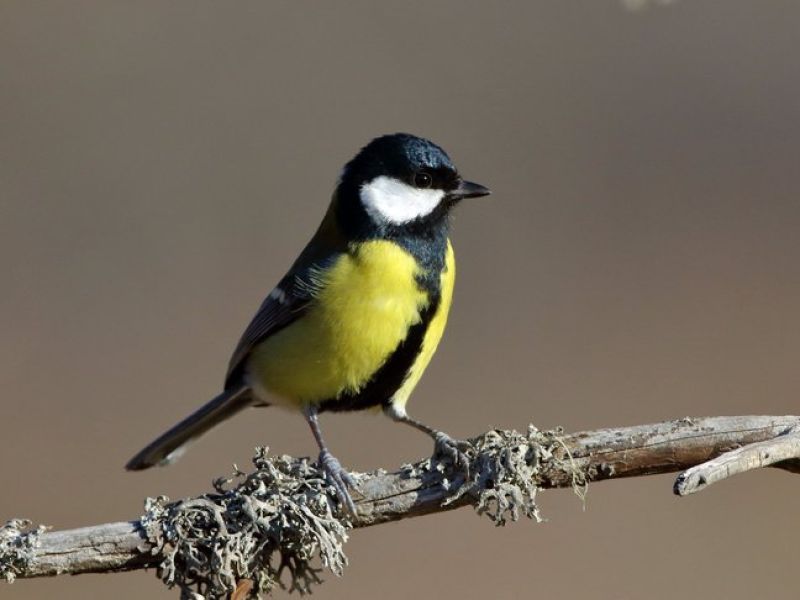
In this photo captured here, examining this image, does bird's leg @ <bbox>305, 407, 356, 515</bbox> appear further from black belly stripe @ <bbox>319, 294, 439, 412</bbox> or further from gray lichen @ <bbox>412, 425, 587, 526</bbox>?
black belly stripe @ <bbox>319, 294, 439, 412</bbox>

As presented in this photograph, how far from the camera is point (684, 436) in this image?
2.70m

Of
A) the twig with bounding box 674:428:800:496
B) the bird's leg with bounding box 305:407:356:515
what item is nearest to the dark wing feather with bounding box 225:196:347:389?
the bird's leg with bounding box 305:407:356:515

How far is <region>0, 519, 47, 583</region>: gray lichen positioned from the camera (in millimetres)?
Answer: 2541

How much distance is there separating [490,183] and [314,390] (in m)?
3.96

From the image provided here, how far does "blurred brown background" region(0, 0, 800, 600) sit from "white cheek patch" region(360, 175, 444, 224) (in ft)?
5.62

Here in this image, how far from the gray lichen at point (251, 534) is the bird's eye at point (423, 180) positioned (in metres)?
1.11

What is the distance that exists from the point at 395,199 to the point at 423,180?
0.35 feet

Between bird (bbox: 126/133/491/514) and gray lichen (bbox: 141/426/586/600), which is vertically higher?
bird (bbox: 126/133/491/514)

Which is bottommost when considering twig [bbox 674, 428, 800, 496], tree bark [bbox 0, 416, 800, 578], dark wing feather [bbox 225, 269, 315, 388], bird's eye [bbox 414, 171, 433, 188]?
twig [bbox 674, 428, 800, 496]

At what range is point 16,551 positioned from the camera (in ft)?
8.36

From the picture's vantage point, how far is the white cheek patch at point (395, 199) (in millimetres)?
3568

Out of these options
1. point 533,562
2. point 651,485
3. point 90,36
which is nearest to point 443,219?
point 533,562

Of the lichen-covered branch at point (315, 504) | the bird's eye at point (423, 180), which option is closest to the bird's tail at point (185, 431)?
the bird's eye at point (423, 180)

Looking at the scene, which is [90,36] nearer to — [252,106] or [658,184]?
[252,106]
